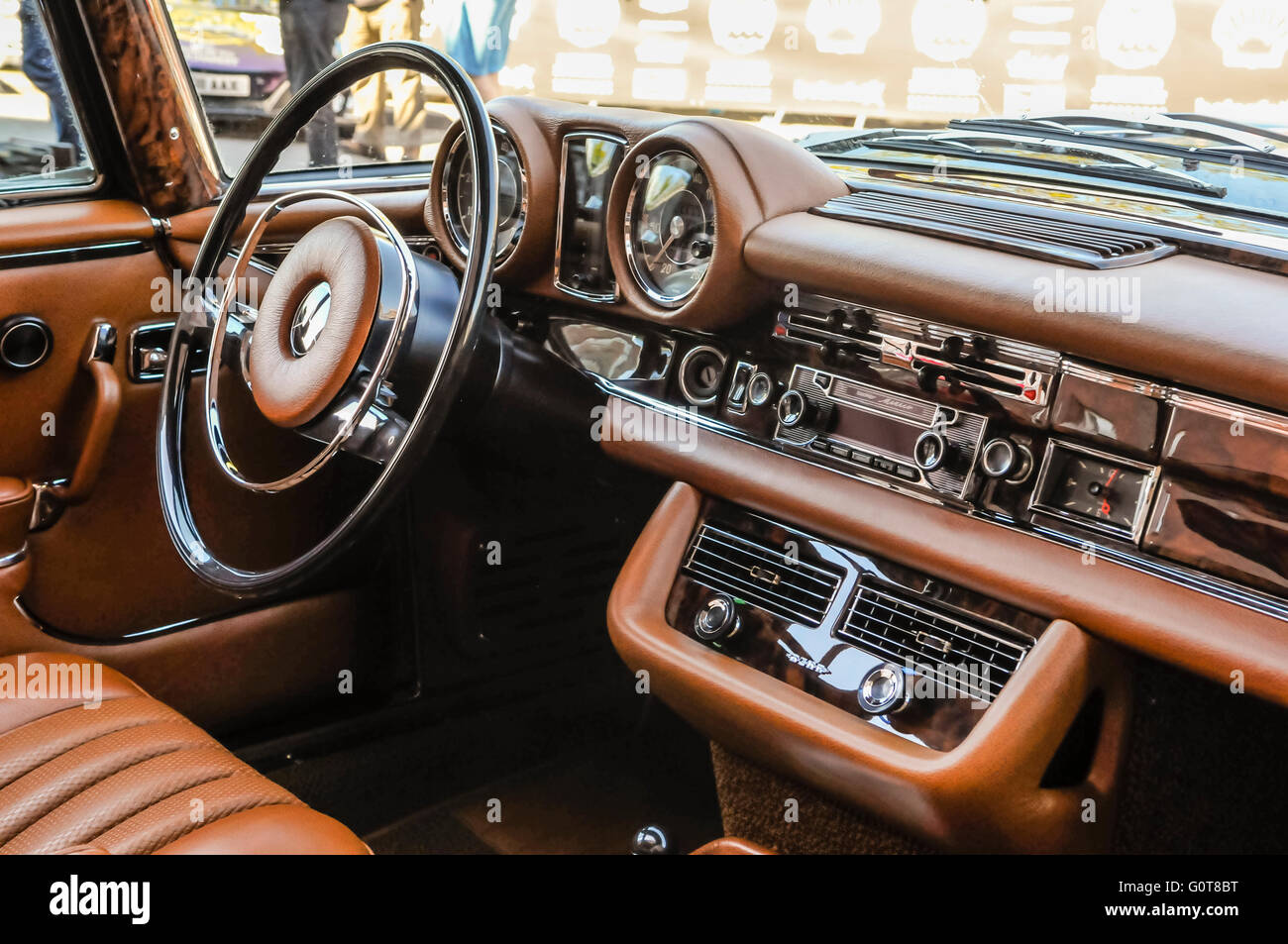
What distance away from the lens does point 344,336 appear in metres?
1.45

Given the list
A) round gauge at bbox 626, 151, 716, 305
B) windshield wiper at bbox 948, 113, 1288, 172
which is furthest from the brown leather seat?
windshield wiper at bbox 948, 113, 1288, 172

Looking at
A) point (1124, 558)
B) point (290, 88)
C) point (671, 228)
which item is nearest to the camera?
point (1124, 558)

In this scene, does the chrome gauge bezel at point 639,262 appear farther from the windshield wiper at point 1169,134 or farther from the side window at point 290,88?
the windshield wiper at point 1169,134

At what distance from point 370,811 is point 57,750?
0.84m

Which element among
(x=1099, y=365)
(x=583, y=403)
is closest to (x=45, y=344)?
(x=583, y=403)

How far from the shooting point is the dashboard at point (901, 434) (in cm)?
128

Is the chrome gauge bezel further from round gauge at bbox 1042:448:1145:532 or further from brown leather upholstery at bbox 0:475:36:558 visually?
brown leather upholstery at bbox 0:475:36:558

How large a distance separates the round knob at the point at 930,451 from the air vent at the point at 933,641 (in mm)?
175

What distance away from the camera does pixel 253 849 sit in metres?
1.30

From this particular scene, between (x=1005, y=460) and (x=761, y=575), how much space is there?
412mm

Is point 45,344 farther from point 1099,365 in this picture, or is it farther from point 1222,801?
point 1222,801

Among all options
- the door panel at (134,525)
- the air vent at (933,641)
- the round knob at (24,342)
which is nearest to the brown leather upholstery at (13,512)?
the door panel at (134,525)

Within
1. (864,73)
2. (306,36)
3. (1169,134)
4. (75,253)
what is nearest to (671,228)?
(1169,134)

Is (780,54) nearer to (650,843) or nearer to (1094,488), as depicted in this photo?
(650,843)
